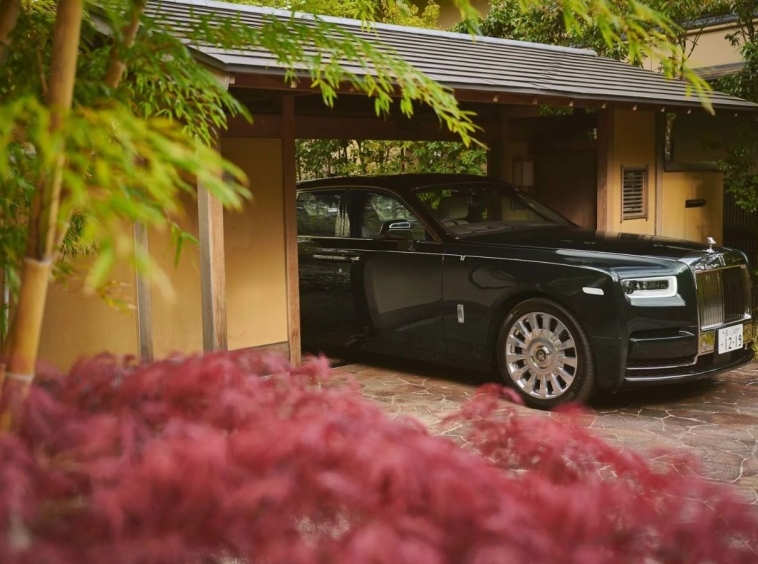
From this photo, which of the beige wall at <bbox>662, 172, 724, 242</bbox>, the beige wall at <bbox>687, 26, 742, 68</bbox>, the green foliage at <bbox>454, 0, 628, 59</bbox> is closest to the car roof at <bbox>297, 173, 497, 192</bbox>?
the beige wall at <bbox>662, 172, 724, 242</bbox>

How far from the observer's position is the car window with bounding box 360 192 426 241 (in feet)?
25.2

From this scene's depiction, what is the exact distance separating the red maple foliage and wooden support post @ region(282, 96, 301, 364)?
5.69m

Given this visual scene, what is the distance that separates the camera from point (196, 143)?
1.82m

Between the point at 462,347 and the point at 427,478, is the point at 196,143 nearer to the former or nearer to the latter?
the point at 427,478

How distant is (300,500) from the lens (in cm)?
153

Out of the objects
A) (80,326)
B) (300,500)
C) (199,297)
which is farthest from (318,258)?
(300,500)

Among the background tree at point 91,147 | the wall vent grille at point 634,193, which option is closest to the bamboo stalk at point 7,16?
the background tree at point 91,147

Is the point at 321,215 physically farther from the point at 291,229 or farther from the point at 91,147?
the point at 91,147

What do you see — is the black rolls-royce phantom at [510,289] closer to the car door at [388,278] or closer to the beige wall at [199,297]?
the car door at [388,278]

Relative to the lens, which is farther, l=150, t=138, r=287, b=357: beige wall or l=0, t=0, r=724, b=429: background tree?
l=150, t=138, r=287, b=357: beige wall

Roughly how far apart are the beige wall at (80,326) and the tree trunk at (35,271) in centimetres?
434

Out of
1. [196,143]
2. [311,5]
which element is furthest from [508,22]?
[196,143]

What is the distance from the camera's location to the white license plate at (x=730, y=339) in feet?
21.1

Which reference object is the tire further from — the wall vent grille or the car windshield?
the wall vent grille
